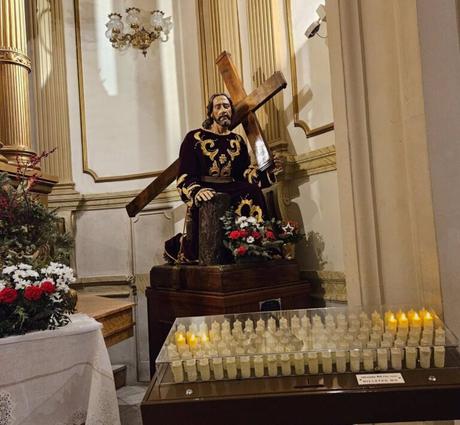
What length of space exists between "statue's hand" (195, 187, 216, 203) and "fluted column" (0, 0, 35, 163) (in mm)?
2056

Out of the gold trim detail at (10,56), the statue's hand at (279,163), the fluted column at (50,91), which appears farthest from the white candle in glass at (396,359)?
the fluted column at (50,91)

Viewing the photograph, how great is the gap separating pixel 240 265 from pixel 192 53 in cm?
339

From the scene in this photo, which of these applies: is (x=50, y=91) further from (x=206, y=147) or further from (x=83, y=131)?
(x=206, y=147)

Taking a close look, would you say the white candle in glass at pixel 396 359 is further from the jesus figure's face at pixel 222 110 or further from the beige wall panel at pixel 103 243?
the beige wall panel at pixel 103 243

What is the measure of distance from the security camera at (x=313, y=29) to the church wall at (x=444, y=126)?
7.48ft

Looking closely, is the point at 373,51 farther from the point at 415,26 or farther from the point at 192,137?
the point at 192,137

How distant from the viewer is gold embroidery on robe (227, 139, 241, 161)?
4175mm

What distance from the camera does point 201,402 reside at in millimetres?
1220

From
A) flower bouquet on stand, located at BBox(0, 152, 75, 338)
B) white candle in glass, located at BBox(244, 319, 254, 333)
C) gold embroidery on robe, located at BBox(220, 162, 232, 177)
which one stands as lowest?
white candle in glass, located at BBox(244, 319, 254, 333)

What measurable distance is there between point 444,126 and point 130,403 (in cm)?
365

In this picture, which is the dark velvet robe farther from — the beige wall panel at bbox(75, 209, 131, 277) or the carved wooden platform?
the beige wall panel at bbox(75, 209, 131, 277)

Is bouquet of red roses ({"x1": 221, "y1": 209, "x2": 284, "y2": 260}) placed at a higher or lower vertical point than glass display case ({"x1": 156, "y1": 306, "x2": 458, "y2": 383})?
higher

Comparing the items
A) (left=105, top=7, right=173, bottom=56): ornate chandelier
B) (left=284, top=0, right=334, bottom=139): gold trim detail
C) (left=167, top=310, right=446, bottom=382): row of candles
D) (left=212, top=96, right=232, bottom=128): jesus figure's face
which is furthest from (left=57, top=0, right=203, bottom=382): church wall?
(left=167, top=310, right=446, bottom=382): row of candles

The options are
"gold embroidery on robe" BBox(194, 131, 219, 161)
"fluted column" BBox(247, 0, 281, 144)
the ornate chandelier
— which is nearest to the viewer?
"gold embroidery on robe" BBox(194, 131, 219, 161)
